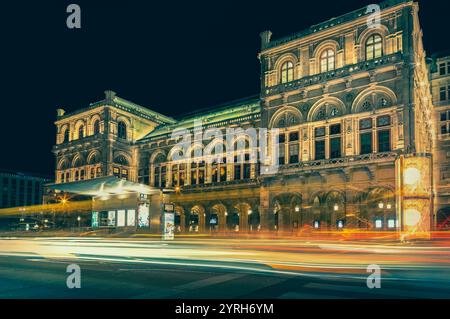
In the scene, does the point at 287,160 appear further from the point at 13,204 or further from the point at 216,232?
the point at 13,204

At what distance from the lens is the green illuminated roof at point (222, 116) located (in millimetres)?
49344

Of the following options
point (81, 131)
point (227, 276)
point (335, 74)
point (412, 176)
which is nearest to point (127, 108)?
point (81, 131)

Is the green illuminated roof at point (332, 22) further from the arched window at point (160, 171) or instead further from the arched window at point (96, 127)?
the arched window at point (96, 127)

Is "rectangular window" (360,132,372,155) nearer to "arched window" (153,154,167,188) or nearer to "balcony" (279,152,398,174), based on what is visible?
"balcony" (279,152,398,174)

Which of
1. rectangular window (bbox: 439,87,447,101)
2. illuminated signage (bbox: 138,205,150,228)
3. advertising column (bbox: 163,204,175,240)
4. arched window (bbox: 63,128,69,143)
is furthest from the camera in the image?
arched window (bbox: 63,128,69,143)

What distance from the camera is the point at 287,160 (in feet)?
135

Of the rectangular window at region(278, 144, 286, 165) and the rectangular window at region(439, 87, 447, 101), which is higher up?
the rectangular window at region(439, 87, 447, 101)

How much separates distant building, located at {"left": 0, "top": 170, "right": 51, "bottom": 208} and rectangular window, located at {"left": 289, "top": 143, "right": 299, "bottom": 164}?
316 ft

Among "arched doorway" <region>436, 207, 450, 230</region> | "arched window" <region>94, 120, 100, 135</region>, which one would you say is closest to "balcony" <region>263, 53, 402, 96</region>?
"arched doorway" <region>436, 207, 450, 230</region>

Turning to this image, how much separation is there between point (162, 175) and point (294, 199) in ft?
74.1

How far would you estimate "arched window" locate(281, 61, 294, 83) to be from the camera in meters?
42.5

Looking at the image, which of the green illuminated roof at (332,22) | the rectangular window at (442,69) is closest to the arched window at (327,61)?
the green illuminated roof at (332,22)
